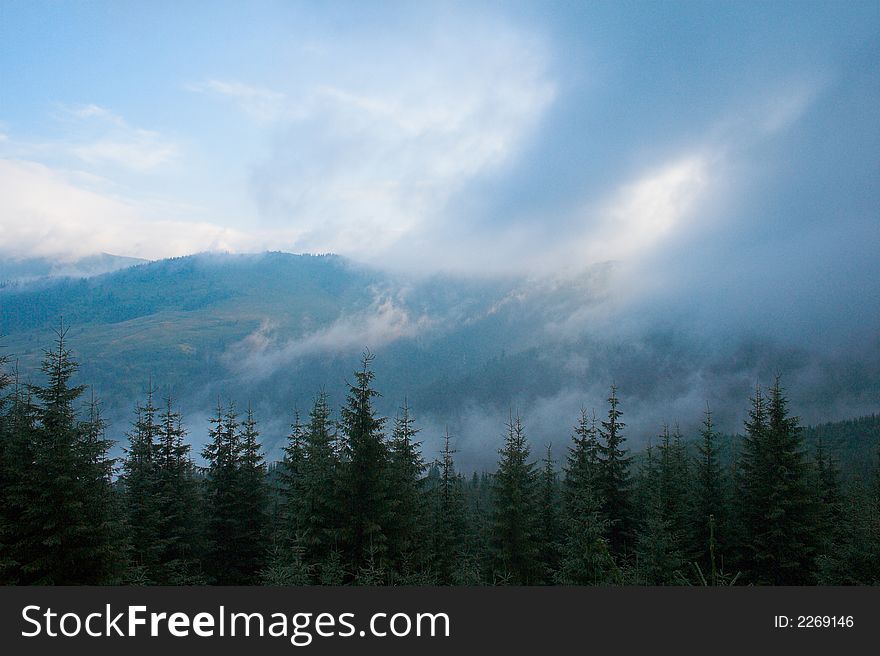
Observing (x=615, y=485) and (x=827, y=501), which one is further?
(x=827, y=501)

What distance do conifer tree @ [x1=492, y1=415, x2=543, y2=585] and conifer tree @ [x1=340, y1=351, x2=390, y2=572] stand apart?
279 inches

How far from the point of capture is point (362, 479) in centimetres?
2119

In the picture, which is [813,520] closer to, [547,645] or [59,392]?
[547,645]

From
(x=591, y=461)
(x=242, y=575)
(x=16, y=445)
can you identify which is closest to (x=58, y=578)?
(x=16, y=445)

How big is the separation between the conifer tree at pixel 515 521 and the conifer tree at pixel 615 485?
491 cm

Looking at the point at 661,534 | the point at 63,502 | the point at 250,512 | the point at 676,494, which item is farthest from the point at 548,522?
the point at 63,502

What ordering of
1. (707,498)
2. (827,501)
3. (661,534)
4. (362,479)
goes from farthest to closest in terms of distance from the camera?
1. (827,501)
2. (707,498)
3. (362,479)
4. (661,534)

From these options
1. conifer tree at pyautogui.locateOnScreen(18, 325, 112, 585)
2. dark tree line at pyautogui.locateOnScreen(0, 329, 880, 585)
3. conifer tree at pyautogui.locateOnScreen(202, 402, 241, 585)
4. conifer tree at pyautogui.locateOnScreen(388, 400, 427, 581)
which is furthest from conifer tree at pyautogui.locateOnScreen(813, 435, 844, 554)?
conifer tree at pyautogui.locateOnScreen(18, 325, 112, 585)

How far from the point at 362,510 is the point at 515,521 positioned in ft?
28.8

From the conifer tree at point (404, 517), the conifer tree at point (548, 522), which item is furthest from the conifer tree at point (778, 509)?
the conifer tree at point (404, 517)

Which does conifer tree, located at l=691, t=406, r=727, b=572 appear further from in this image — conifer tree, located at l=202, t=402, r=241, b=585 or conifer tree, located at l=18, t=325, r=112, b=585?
conifer tree, located at l=18, t=325, r=112, b=585

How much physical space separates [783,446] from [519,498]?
44.0 ft

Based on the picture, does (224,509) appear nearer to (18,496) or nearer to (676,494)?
(18,496)

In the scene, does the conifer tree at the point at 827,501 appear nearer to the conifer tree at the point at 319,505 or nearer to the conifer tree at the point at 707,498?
the conifer tree at the point at 707,498
